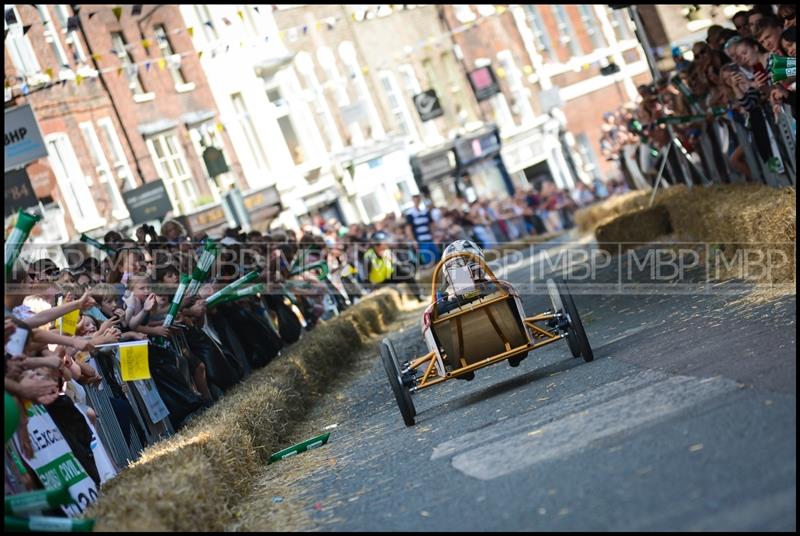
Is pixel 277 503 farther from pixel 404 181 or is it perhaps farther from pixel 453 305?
pixel 404 181

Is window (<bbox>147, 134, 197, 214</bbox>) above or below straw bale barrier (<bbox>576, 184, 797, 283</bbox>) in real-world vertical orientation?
above

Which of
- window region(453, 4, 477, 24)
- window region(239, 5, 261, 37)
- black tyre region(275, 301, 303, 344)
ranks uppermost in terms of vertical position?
window region(239, 5, 261, 37)

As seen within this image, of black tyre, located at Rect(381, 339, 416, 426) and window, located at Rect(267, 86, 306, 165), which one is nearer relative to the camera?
black tyre, located at Rect(381, 339, 416, 426)

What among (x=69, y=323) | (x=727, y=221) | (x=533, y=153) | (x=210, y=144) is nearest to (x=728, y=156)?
(x=727, y=221)

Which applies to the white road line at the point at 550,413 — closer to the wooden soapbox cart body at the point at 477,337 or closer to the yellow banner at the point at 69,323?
the wooden soapbox cart body at the point at 477,337

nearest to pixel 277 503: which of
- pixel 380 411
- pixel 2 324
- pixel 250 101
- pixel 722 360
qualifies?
pixel 2 324

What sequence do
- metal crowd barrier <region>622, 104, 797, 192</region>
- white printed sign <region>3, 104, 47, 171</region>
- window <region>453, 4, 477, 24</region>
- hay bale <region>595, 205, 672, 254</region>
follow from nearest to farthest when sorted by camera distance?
metal crowd barrier <region>622, 104, 797, 192</region>, white printed sign <region>3, 104, 47, 171</region>, hay bale <region>595, 205, 672, 254</region>, window <region>453, 4, 477, 24</region>

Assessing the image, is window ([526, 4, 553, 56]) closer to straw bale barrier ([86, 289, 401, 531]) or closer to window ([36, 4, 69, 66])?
window ([36, 4, 69, 66])

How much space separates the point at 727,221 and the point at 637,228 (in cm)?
937

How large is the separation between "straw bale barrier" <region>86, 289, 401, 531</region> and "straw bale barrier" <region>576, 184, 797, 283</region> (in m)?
4.93

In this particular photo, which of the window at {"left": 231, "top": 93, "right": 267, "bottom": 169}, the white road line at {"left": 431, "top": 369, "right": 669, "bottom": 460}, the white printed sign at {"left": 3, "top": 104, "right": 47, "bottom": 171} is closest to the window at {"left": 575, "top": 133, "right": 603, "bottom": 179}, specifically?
the window at {"left": 231, "top": 93, "right": 267, "bottom": 169}

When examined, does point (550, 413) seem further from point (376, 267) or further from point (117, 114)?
point (117, 114)

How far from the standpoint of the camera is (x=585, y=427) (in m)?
8.50

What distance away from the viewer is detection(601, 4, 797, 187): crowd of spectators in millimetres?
13852
